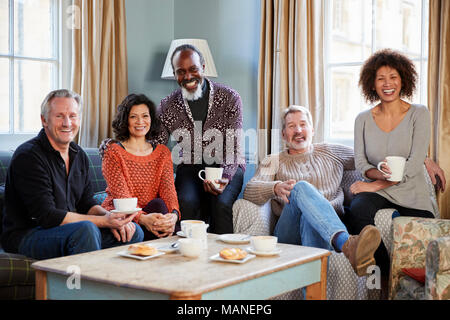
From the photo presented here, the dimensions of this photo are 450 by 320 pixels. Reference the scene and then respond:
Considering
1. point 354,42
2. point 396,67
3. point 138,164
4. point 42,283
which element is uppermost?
point 354,42

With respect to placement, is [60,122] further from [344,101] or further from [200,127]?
[344,101]

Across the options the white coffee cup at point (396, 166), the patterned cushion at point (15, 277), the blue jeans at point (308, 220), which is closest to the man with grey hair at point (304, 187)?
the blue jeans at point (308, 220)

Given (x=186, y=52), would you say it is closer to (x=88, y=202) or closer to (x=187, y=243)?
(x=88, y=202)

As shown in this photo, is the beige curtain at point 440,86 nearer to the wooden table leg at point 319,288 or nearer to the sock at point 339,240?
the sock at point 339,240

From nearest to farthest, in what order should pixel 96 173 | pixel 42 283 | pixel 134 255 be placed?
pixel 42 283 < pixel 134 255 < pixel 96 173

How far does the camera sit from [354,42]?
3.90 metres

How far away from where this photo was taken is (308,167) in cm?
329

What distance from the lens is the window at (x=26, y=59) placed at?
367cm

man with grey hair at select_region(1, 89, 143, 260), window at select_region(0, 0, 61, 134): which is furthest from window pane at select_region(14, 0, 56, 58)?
man with grey hair at select_region(1, 89, 143, 260)

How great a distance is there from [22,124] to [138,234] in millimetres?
1599

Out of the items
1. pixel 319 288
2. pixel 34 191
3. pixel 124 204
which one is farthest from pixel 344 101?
pixel 34 191

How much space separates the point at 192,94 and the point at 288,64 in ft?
2.76

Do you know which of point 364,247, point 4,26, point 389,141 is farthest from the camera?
point 4,26

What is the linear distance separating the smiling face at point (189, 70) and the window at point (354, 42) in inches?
39.6
